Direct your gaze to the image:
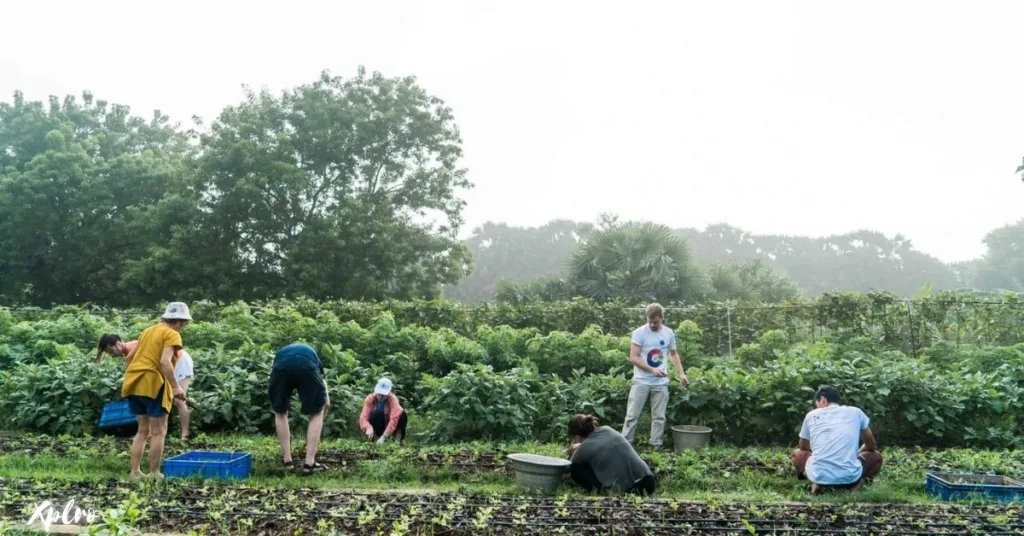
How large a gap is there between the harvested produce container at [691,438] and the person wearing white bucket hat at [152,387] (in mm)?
5339

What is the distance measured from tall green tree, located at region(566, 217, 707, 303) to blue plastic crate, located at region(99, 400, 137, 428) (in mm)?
14140

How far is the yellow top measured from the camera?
6.31m

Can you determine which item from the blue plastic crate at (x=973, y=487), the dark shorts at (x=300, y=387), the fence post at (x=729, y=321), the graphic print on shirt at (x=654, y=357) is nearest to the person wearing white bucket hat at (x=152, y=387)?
the dark shorts at (x=300, y=387)

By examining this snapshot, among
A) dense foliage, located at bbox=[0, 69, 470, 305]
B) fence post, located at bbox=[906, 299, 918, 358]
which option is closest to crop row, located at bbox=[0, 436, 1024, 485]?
fence post, located at bbox=[906, 299, 918, 358]

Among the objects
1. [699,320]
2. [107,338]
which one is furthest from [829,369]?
[107,338]

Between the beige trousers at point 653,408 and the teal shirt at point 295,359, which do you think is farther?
the beige trousers at point 653,408

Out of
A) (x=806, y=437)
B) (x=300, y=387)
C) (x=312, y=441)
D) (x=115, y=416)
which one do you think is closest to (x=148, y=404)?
(x=300, y=387)

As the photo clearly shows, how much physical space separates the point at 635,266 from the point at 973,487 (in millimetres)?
15623

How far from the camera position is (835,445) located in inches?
236

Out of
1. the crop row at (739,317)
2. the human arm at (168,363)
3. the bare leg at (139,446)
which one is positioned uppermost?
the crop row at (739,317)

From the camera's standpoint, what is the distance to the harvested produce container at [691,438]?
26.6ft

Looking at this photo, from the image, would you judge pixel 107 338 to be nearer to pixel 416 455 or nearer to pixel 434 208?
pixel 416 455

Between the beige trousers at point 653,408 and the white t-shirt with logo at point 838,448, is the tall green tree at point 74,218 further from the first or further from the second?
the white t-shirt with logo at point 838,448

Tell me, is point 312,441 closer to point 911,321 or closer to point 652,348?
point 652,348
